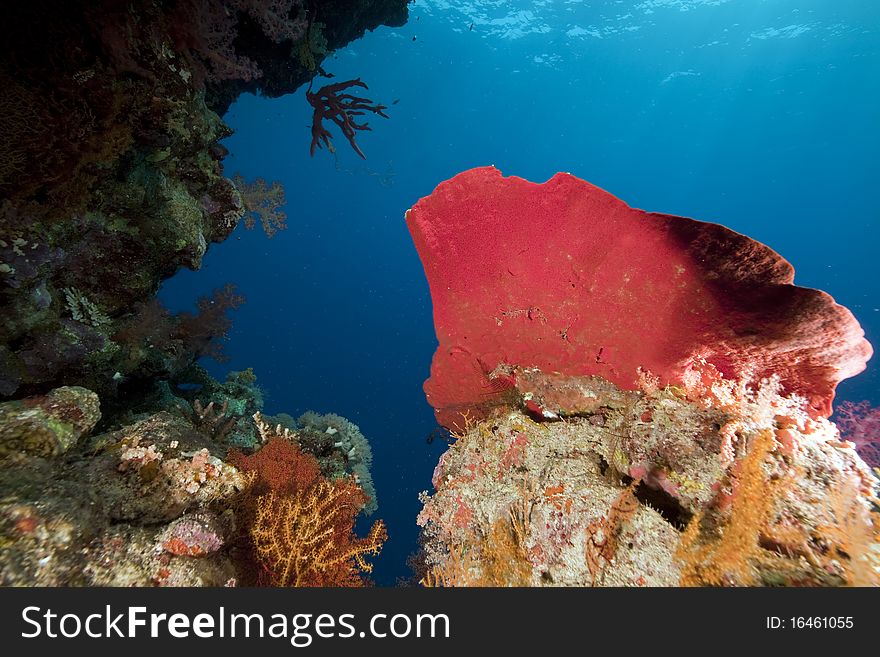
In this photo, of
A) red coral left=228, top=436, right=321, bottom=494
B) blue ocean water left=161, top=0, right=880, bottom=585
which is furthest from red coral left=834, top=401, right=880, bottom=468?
blue ocean water left=161, top=0, right=880, bottom=585

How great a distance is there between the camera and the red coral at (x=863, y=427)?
2.99 m

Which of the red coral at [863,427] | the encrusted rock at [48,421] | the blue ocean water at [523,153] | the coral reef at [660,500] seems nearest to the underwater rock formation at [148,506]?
the encrusted rock at [48,421]

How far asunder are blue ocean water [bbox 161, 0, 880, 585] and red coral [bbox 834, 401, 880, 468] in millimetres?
32006

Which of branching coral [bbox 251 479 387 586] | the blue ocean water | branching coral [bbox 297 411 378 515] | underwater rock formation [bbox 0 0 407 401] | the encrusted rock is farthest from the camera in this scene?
the blue ocean water

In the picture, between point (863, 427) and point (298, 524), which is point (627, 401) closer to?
point (863, 427)

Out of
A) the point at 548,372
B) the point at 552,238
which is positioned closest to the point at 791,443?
the point at 548,372

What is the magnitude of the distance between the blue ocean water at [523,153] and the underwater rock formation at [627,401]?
31783 millimetres

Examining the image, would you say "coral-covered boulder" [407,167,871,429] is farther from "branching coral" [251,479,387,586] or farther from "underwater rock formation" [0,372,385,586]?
"underwater rock formation" [0,372,385,586]

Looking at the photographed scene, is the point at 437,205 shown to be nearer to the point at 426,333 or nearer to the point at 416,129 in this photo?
the point at 426,333

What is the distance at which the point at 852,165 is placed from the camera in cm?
5553

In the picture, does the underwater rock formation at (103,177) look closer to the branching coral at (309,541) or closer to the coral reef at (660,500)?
the branching coral at (309,541)

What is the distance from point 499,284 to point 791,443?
6.72 ft

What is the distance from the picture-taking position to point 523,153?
81.4 m

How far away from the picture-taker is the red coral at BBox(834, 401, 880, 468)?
2990mm
